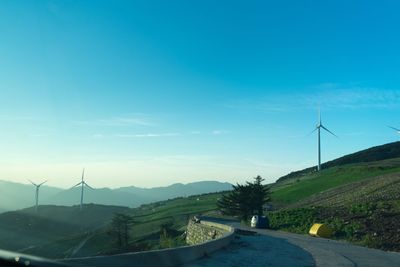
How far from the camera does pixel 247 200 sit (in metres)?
64.7

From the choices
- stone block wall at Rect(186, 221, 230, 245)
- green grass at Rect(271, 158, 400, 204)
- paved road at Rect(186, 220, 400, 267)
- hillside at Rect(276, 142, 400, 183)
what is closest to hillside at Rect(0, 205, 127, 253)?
green grass at Rect(271, 158, 400, 204)

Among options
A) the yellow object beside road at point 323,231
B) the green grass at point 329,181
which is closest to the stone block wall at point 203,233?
the yellow object beside road at point 323,231

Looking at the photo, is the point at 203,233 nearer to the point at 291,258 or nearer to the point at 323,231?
the point at 323,231

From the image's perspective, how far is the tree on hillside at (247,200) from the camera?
6338 centimetres

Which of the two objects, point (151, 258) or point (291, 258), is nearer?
point (151, 258)

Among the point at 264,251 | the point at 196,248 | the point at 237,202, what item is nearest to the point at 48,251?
the point at 237,202

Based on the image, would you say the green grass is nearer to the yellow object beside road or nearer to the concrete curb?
the yellow object beside road

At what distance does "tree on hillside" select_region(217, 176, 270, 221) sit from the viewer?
63375 mm

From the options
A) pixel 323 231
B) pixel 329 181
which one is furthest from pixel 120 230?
pixel 329 181

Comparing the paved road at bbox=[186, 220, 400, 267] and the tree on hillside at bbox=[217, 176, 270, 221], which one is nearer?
the paved road at bbox=[186, 220, 400, 267]

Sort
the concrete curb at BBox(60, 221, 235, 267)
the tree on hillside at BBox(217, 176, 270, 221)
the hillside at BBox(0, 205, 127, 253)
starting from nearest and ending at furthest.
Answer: the concrete curb at BBox(60, 221, 235, 267)
the tree on hillside at BBox(217, 176, 270, 221)
the hillside at BBox(0, 205, 127, 253)

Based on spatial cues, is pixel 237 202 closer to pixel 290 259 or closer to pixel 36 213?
pixel 290 259

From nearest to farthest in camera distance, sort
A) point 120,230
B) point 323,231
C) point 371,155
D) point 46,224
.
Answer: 1. point 323,231
2. point 120,230
3. point 46,224
4. point 371,155

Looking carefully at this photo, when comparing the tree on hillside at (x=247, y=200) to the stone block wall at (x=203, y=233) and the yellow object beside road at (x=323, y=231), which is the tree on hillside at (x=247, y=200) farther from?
the yellow object beside road at (x=323, y=231)
